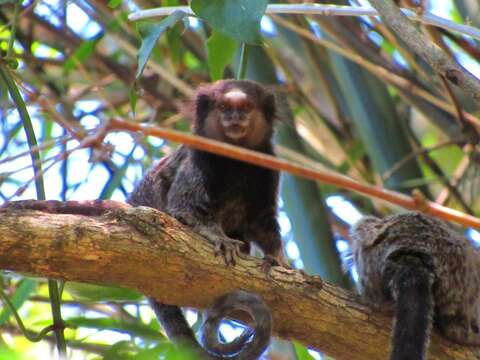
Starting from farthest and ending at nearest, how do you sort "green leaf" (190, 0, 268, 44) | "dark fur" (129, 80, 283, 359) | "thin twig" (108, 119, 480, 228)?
"dark fur" (129, 80, 283, 359), "green leaf" (190, 0, 268, 44), "thin twig" (108, 119, 480, 228)

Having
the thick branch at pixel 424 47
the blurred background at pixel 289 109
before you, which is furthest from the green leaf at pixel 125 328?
the thick branch at pixel 424 47

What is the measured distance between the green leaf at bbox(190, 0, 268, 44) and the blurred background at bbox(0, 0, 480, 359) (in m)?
0.64

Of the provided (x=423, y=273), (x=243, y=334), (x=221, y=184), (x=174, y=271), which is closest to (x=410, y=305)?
(x=423, y=273)

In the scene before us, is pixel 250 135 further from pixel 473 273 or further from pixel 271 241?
pixel 473 273

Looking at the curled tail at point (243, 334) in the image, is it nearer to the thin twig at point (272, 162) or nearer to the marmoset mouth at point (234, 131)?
the marmoset mouth at point (234, 131)

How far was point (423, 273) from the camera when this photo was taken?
3930 mm

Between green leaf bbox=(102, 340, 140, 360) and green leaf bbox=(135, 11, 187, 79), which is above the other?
green leaf bbox=(135, 11, 187, 79)

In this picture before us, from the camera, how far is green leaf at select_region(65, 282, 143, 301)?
408cm

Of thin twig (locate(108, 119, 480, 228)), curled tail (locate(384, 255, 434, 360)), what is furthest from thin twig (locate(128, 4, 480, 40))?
thin twig (locate(108, 119, 480, 228))

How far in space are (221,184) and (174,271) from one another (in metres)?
1.32

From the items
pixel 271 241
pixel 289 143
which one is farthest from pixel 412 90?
pixel 271 241

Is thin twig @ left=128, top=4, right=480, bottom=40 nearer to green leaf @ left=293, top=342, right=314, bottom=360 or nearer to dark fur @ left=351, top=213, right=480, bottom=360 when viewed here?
dark fur @ left=351, top=213, right=480, bottom=360

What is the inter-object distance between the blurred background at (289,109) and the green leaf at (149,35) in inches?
10.0

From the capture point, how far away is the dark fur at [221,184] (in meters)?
4.59
